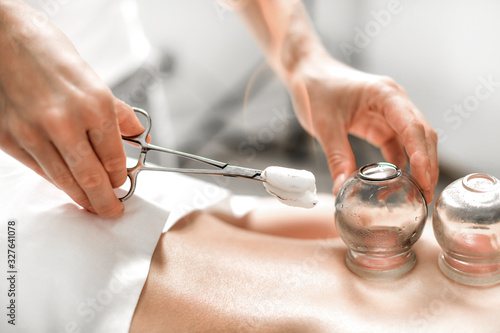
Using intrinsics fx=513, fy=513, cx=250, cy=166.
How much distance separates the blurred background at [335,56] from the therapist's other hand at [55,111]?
0.87 meters

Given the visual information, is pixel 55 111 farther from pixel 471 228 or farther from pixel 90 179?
pixel 471 228

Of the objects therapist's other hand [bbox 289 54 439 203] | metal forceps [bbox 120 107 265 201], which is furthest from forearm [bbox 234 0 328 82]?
metal forceps [bbox 120 107 265 201]

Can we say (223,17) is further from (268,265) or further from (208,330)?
(208,330)

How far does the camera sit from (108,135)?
74 centimetres

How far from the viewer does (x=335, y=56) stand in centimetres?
180

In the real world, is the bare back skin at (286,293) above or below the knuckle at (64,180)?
below

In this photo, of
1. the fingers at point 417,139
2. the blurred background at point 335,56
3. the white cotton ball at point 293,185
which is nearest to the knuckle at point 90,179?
the white cotton ball at point 293,185

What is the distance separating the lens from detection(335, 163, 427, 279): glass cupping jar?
0.74m

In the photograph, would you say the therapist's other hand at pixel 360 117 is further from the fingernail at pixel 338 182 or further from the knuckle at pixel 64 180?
the knuckle at pixel 64 180

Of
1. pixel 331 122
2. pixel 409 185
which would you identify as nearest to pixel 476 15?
pixel 331 122

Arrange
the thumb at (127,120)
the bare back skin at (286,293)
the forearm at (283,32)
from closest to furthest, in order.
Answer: the bare back skin at (286,293), the thumb at (127,120), the forearm at (283,32)

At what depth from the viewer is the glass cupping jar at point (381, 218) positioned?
2.41 ft

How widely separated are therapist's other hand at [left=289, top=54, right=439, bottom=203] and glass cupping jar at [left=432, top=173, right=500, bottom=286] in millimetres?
107

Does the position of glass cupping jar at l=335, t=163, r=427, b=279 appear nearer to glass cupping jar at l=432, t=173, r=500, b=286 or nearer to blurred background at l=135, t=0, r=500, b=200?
glass cupping jar at l=432, t=173, r=500, b=286
